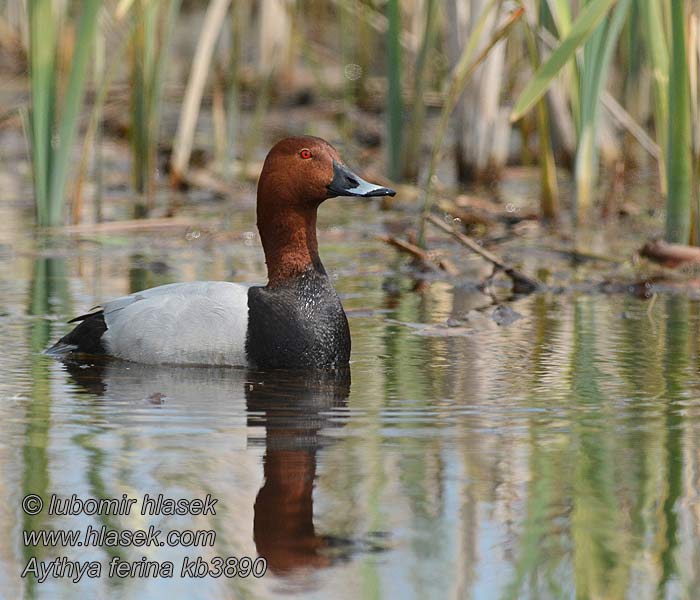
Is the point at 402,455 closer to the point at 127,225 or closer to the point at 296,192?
the point at 296,192

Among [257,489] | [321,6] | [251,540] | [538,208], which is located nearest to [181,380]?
[257,489]

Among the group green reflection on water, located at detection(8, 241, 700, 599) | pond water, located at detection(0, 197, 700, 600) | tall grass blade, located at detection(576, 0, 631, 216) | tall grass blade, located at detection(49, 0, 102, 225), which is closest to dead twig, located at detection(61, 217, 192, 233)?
tall grass blade, located at detection(49, 0, 102, 225)

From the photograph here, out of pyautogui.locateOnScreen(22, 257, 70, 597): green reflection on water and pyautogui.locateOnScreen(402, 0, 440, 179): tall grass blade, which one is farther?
pyautogui.locateOnScreen(402, 0, 440, 179): tall grass blade

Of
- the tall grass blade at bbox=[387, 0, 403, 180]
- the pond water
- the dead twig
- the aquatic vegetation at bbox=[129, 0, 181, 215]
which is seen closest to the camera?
the pond water

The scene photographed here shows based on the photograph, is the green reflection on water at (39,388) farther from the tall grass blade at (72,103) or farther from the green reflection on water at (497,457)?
the tall grass blade at (72,103)

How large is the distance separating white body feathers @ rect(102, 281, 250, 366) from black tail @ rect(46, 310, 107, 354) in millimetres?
28

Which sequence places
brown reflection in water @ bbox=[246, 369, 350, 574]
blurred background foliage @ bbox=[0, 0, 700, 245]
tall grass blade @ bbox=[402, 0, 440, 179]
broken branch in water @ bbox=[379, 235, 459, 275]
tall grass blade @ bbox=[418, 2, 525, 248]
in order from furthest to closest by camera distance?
1. tall grass blade @ bbox=[402, 0, 440, 179]
2. broken branch in water @ bbox=[379, 235, 459, 275]
3. blurred background foliage @ bbox=[0, 0, 700, 245]
4. tall grass blade @ bbox=[418, 2, 525, 248]
5. brown reflection in water @ bbox=[246, 369, 350, 574]

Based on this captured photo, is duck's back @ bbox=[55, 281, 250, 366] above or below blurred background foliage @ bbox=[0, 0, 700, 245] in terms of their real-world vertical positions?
below

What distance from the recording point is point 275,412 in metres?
4.69

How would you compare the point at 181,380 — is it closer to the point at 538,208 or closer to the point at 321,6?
the point at 538,208

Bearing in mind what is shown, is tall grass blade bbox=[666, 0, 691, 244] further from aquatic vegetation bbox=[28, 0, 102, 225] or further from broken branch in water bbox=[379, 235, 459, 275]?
aquatic vegetation bbox=[28, 0, 102, 225]

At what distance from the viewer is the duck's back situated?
543cm

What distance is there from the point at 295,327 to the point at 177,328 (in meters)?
0.43

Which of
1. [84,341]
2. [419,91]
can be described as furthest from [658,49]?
[84,341]
